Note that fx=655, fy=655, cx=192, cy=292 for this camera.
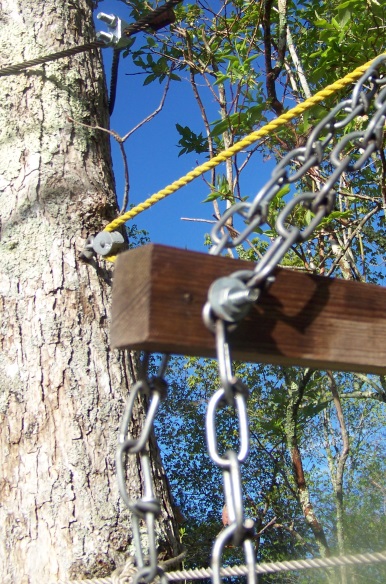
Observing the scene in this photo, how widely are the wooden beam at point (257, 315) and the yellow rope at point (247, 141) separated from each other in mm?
418

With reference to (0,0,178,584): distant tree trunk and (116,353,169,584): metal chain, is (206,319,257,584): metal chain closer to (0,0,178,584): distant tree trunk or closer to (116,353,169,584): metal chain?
(116,353,169,584): metal chain

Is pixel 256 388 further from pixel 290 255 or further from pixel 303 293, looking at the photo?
pixel 303 293

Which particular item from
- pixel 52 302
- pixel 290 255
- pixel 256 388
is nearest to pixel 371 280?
pixel 290 255

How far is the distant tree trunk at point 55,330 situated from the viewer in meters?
0.98

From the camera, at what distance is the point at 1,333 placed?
1113 mm

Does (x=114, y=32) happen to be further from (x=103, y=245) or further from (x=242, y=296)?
(x=242, y=296)

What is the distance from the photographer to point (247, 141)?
1038 mm

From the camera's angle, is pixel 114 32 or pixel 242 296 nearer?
pixel 242 296

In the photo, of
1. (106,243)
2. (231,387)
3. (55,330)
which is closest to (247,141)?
(106,243)

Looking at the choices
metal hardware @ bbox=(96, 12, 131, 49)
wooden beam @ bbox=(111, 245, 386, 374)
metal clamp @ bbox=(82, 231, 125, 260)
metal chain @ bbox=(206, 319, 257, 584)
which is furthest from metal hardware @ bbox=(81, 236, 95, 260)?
metal chain @ bbox=(206, 319, 257, 584)

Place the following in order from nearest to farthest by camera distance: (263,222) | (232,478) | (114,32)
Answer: (232,478), (263,222), (114,32)

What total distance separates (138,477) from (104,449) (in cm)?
7

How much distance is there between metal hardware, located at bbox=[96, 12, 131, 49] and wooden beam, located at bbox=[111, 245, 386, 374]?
3.08 feet

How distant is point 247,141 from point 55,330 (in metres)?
0.44
